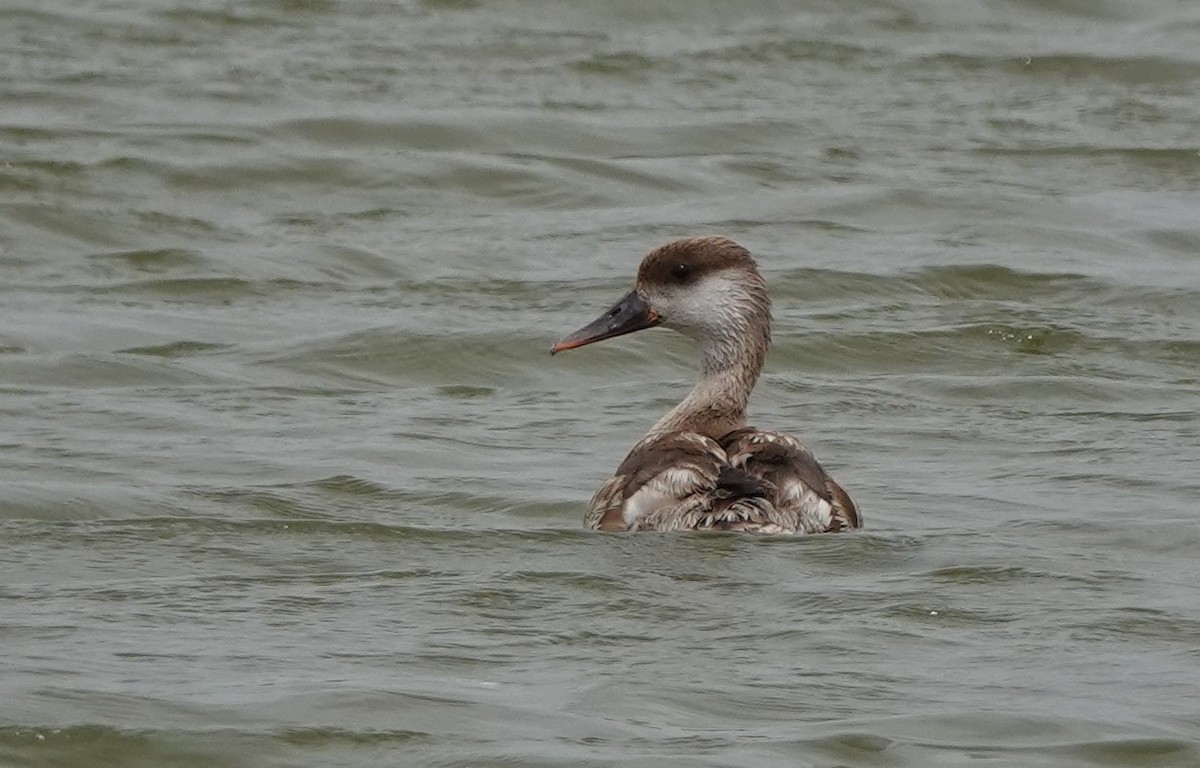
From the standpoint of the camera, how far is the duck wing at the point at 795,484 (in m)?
8.77

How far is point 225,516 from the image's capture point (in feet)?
30.8

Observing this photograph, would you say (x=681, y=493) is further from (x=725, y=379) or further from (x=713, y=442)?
(x=725, y=379)

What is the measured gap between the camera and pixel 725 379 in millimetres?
10281

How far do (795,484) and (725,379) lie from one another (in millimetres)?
1520

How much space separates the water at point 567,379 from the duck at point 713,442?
0.11 metres

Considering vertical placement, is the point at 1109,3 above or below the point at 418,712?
above

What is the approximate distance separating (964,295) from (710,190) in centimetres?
272

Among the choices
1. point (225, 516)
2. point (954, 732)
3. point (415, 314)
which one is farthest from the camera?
point (415, 314)

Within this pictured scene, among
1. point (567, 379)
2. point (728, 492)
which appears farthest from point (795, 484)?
point (567, 379)

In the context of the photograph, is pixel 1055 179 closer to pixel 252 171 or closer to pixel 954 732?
pixel 252 171

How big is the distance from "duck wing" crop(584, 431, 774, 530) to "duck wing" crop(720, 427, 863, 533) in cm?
6

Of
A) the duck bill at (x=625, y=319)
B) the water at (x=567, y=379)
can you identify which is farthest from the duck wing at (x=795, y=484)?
the duck bill at (x=625, y=319)

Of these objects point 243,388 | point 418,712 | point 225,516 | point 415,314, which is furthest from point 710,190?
point 418,712

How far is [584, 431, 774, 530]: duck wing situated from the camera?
8695 mm
